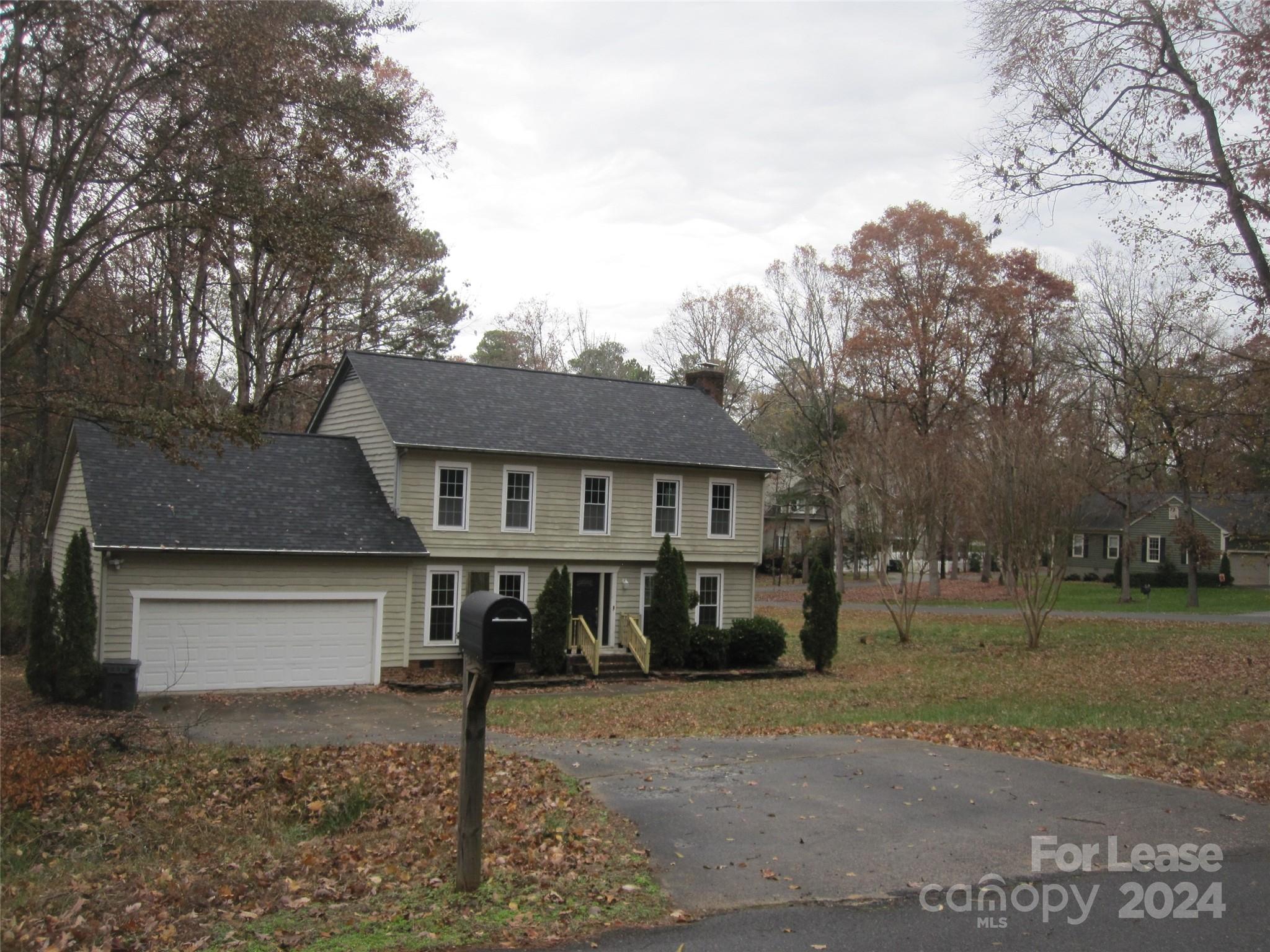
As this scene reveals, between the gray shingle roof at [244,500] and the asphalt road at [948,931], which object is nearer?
the asphalt road at [948,931]

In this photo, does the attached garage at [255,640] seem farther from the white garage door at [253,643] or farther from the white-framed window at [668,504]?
the white-framed window at [668,504]

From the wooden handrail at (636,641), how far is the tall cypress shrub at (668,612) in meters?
0.30

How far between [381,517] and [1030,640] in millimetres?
17172

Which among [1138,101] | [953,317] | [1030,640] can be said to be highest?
[953,317]

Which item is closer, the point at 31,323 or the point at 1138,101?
the point at 31,323

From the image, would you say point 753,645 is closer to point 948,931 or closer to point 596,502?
point 596,502

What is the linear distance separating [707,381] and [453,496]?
10685mm

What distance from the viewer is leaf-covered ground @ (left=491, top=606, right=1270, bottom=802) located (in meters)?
11.8

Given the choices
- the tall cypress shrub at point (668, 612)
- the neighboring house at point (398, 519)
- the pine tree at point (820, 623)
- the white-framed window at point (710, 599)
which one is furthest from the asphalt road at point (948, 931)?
the white-framed window at point (710, 599)

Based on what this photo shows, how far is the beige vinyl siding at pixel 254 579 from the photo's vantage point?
1980 centimetres

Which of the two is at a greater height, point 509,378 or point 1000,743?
point 509,378

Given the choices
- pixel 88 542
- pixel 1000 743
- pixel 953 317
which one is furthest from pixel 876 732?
pixel 953 317

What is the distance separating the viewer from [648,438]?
27250 mm

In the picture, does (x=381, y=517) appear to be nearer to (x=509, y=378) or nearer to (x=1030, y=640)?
(x=509, y=378)
